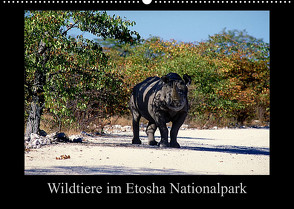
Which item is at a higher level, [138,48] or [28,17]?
[138,48]

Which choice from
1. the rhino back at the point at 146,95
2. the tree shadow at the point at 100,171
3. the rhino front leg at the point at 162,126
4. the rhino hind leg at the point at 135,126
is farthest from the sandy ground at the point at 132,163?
the rhino hind leg at the point at 135,126

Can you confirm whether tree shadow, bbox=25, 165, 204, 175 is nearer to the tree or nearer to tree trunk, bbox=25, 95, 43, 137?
the tree

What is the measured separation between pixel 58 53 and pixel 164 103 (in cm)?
357

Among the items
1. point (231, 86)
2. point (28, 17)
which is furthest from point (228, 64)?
point (28, 17)

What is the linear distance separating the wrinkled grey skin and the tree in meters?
1.06

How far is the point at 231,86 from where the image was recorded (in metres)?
30.8

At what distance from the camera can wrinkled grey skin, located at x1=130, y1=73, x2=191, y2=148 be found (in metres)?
12.3

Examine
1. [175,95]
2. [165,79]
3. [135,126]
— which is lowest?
[135,126]

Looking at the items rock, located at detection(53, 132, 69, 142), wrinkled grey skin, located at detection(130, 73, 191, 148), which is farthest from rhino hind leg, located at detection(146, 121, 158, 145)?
rock, located at detection(53, 132, 69, 142)

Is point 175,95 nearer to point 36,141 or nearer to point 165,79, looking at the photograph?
point 165,79

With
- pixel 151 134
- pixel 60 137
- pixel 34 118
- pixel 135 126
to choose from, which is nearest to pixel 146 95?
pixel 151 134

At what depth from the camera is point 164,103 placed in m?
12.6
